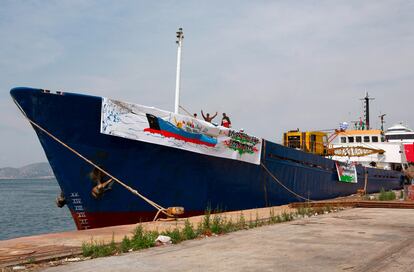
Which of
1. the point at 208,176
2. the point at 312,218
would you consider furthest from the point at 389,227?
the point at 208,176

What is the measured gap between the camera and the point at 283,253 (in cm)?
649

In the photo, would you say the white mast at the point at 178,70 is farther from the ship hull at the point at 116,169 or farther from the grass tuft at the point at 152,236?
the grass tuft at the point at 152,236

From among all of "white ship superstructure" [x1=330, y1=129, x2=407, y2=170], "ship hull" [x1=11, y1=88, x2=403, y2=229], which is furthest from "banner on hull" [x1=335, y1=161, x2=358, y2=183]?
"ship hull" [x1=11, y1=88, x2=403, y2=229]

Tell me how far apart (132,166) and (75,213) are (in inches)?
73.0

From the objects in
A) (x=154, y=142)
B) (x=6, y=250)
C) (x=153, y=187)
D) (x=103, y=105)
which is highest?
(x=103, y=105)

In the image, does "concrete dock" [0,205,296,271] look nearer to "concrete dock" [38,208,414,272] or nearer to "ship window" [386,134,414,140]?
→ "concrete dock" [38,208,414,272]

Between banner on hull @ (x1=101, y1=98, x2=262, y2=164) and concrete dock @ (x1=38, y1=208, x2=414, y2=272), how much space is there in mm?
3500

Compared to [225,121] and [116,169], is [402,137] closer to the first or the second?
[225,121]

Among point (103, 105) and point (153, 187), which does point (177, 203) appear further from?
point (103, 105)

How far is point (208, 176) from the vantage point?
12688mm

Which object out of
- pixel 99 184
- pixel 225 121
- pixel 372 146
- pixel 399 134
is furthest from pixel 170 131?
pixel 399 134

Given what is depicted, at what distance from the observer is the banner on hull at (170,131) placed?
10359 mm

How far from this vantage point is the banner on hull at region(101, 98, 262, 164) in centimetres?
1036

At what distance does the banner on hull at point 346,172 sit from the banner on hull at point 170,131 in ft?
34.7
